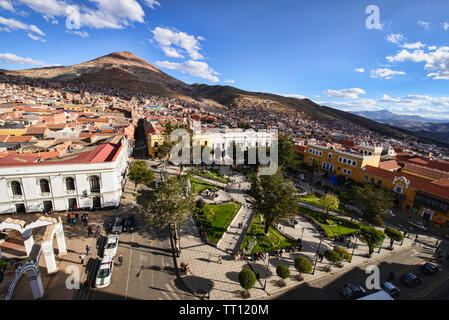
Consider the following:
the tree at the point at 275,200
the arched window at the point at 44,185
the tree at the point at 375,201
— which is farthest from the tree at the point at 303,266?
the arched window at the point at 44,185

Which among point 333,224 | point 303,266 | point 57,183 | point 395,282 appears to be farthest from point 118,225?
point 395,282

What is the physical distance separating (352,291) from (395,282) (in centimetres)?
593

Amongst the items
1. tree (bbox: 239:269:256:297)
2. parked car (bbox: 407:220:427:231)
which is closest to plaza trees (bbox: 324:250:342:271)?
tree (bbox: 239:269:256:297)

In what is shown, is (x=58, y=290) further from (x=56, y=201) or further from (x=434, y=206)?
(x=434, y=206)

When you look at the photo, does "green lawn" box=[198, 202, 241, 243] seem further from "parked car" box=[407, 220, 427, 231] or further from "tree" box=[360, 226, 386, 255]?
"parked car" box=[407, 220, 427, 231]

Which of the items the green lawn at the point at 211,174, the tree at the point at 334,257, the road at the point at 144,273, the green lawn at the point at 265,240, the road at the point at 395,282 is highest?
the green lawn at the point at 211,174

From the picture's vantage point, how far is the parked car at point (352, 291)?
16875 mm

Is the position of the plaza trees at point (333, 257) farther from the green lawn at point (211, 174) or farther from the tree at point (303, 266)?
the green lawn at point (211, 174)

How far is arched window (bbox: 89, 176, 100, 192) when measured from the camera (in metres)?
24.8

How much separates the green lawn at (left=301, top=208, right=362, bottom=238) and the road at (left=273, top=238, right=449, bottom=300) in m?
4.96

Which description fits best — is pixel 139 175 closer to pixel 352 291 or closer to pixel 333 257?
pixel 333 257

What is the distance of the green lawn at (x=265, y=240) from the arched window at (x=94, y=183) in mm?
18409
